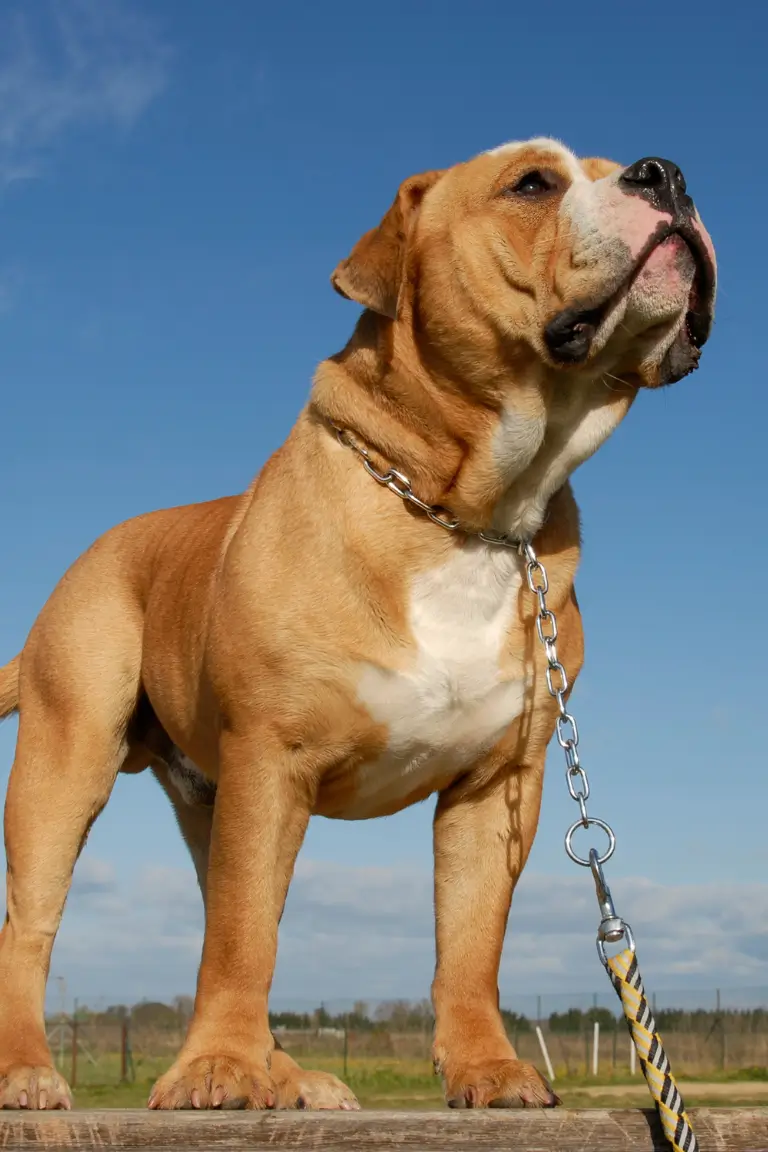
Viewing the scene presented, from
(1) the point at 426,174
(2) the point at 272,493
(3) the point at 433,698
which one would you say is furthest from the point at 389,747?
(1) the point at 426,174

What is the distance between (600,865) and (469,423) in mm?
1566

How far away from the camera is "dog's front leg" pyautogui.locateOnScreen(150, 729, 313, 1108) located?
358cm

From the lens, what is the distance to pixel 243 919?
3.92 meters

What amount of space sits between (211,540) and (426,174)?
5.44 feet

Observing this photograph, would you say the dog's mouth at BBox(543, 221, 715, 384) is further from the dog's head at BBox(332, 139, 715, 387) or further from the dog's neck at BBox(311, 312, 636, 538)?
the dog's neck at BBox(311, 312, 636, 538)

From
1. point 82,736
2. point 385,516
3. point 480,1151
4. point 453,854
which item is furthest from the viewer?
point 82,736

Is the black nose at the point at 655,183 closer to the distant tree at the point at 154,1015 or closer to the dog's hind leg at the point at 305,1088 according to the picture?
the dog's hind leg at the point at 305,1088

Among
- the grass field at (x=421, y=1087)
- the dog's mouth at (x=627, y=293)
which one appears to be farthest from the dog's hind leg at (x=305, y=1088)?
the grass field at (x=421, y=1087)

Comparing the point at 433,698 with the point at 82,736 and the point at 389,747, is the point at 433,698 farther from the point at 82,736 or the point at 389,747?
the point at 82,736

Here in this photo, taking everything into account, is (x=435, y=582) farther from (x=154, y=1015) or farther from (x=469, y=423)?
(x=154, y=1015)

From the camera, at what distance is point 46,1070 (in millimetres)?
4254

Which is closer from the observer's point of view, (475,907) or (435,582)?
(435,582)

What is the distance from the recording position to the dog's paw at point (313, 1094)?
13.3ft

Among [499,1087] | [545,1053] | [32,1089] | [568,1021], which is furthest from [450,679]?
[568,1021]
